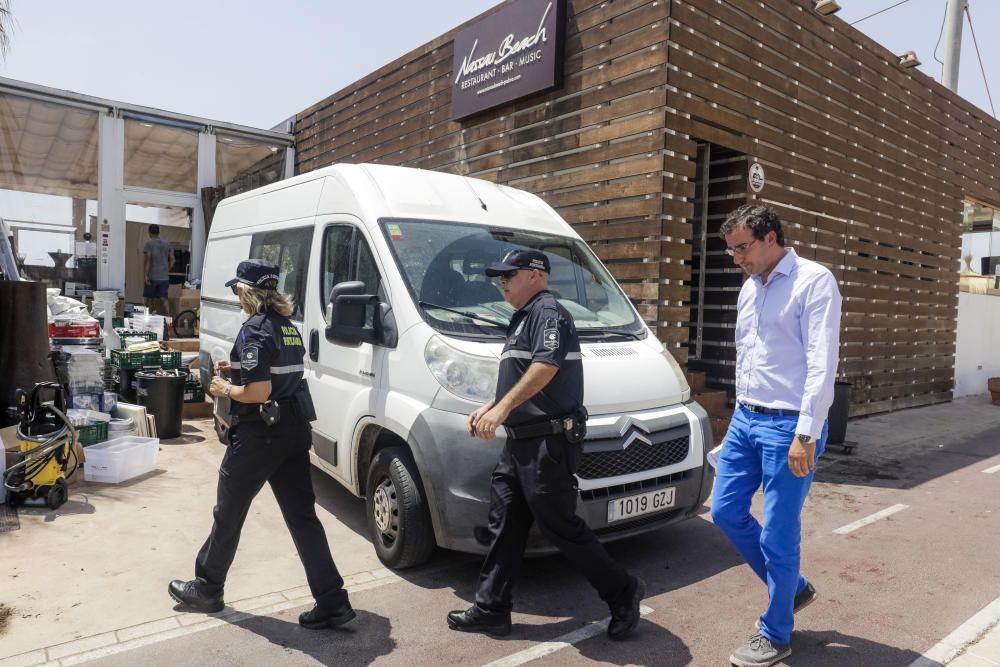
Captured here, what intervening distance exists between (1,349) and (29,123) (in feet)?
30.7

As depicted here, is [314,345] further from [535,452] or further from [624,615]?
[624,615]

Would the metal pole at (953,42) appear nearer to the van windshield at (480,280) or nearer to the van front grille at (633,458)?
the van windshield at (480,280)

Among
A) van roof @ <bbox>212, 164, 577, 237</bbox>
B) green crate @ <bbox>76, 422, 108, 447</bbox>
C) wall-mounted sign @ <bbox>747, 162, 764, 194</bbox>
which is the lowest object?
green crate @ <bbox>76, 422, 108, 447</bbox>

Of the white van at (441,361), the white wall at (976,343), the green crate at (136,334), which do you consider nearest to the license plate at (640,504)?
the white van at (441,361)

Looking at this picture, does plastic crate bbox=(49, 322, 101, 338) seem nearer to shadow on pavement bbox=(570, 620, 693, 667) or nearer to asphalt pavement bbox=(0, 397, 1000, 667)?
asphalt pavement bbox=(0, 397, 1000, 667)

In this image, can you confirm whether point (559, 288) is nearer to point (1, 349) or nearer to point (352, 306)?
point (352, 306)

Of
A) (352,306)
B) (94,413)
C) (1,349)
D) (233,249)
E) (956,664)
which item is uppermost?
(233,249)

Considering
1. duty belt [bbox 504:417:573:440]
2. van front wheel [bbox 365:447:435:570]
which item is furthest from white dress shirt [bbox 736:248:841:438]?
van front wheel [bbox 365:447:435:570]

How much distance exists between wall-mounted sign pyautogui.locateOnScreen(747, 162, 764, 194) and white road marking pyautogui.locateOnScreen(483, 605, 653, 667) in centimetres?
591

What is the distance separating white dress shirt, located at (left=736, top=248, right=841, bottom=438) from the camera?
9.36ft

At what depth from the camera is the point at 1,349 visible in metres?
6.08

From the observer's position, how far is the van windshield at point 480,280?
411 cm

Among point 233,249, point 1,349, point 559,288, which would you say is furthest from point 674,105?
point 1,349

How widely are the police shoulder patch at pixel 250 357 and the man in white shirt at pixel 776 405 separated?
86.4 inches
